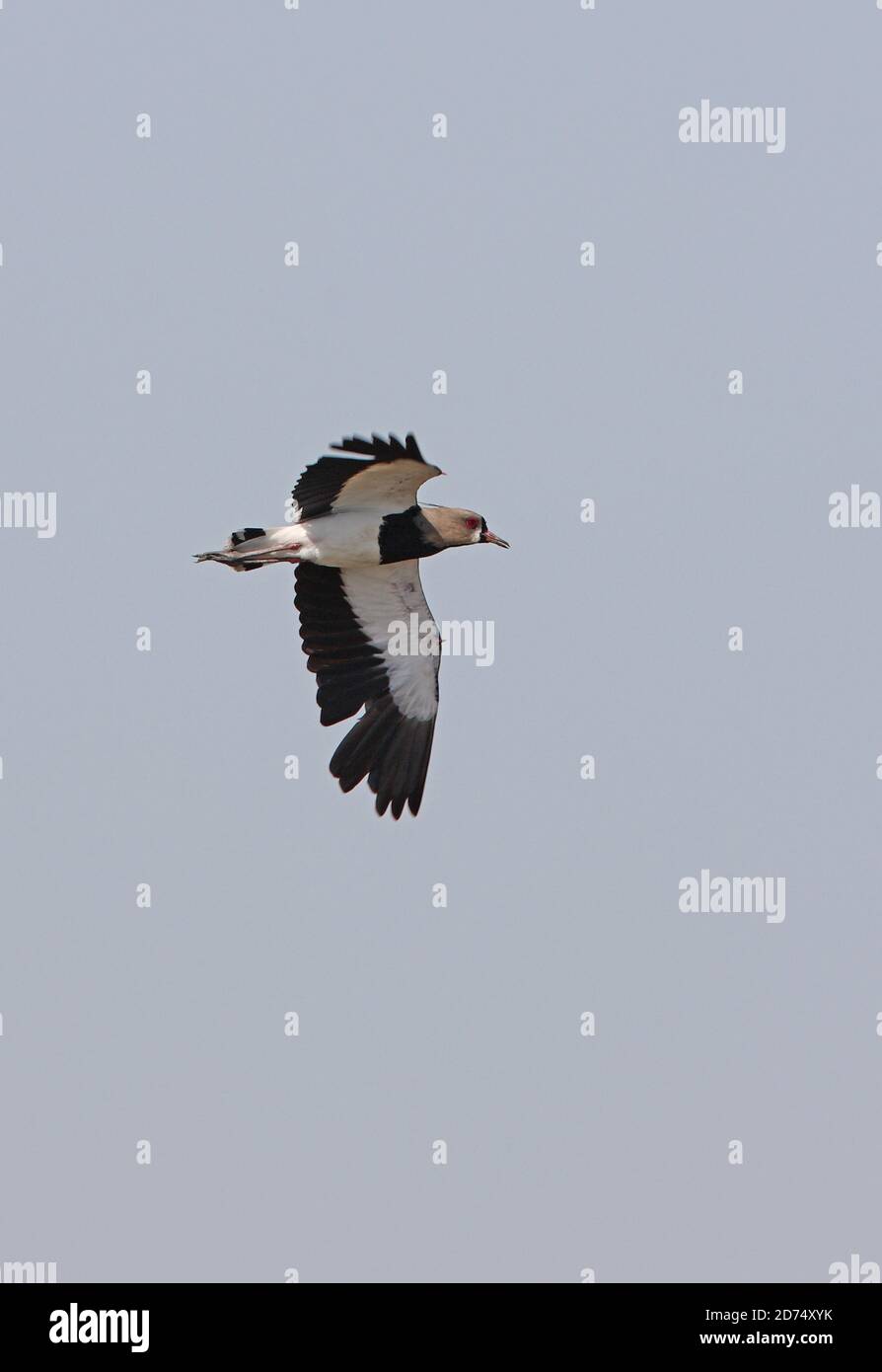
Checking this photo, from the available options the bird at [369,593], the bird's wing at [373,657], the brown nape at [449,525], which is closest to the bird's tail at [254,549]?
the bird at [369,593]

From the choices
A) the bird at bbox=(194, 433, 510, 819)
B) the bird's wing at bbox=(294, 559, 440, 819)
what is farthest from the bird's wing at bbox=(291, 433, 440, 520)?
the bird's wing at bbox=(294, 559, 440, 819)

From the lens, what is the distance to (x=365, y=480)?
2030 centimetres

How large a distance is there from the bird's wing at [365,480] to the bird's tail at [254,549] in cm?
33

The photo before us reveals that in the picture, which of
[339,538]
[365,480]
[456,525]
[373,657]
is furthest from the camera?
[373,657]

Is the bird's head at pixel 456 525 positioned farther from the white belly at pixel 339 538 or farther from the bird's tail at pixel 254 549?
the bird's tail at pixel 254 549

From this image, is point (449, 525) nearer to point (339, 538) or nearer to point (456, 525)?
point (456, 525)


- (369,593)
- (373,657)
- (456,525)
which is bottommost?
(373,657)

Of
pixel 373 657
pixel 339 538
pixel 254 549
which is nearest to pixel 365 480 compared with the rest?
pixel 339 538

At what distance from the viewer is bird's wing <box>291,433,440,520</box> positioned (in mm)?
19328

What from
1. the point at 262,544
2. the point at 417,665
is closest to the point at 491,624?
the point at 417,665

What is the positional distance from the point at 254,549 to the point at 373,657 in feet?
5.62

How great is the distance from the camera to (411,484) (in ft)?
67.2

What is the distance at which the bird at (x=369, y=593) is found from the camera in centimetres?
2066
